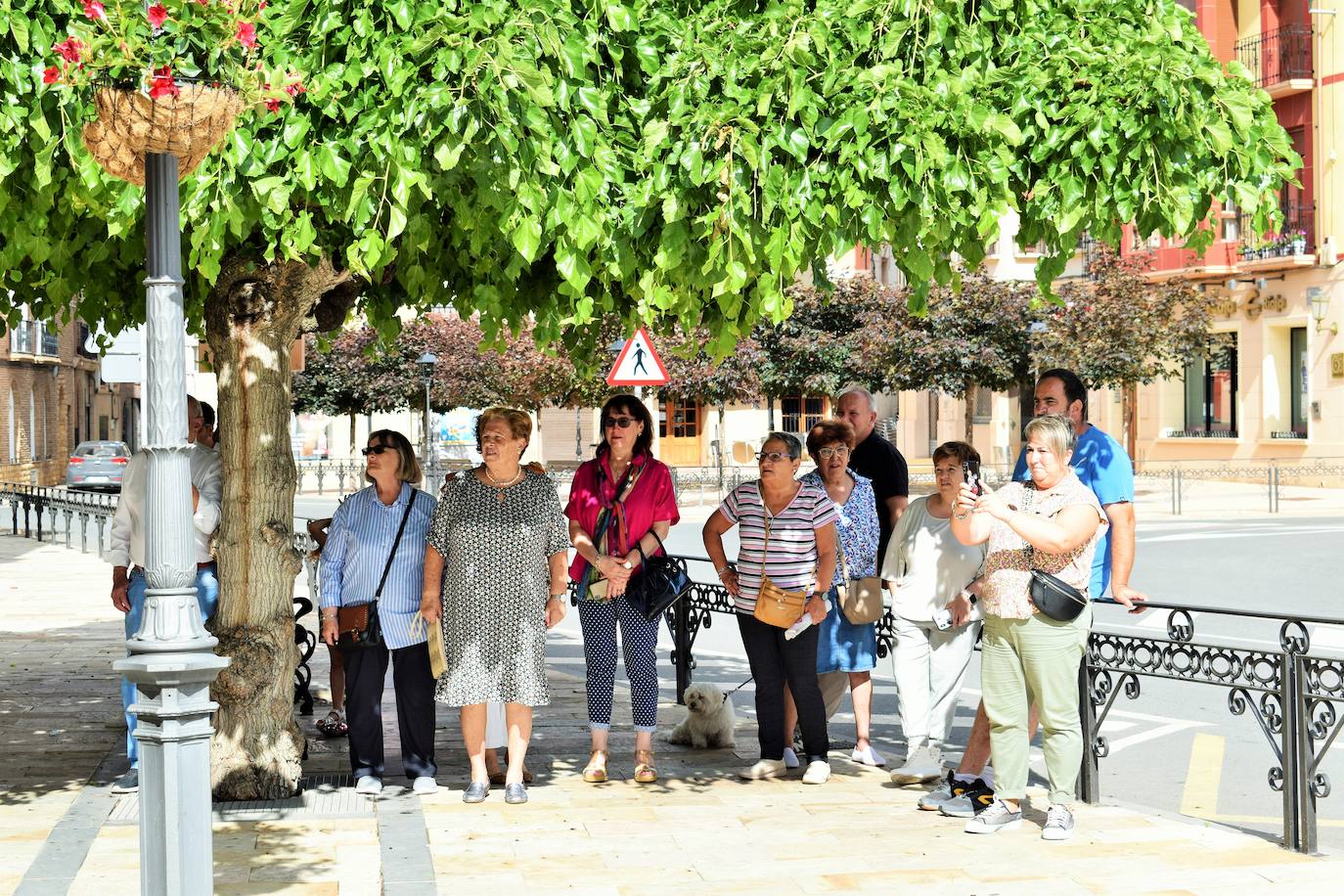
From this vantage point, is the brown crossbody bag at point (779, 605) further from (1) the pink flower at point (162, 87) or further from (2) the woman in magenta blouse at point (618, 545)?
(1) the pink flower at point (162, 87)

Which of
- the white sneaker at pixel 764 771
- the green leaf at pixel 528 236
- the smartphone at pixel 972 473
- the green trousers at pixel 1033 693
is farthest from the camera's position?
the white sneaker at pixel 764 771

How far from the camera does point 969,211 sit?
19.3ft

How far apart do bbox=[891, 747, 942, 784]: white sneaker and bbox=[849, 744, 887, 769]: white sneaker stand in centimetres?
45

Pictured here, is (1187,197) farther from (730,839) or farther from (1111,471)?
(730,839)

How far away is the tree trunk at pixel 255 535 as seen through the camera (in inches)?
280

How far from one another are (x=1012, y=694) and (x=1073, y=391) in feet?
4.63

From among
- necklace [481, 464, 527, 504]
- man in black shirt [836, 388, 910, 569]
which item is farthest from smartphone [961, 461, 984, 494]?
necklace [481, 464, 527, 504]

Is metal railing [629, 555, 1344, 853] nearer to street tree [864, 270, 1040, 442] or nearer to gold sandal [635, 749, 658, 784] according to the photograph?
gold sandal [635, 749, 658, 784]

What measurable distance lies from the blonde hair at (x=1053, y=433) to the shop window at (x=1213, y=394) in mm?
34835

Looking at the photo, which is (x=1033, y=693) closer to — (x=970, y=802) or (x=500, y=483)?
(x=970, y=802)

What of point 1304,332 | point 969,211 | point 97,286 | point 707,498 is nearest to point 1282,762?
point 969,211

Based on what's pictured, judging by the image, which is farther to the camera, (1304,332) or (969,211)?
(1304,332)

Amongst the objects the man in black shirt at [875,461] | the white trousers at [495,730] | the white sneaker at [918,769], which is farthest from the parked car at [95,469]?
the white sneaker at [918,769]

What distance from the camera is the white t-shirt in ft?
24.0
